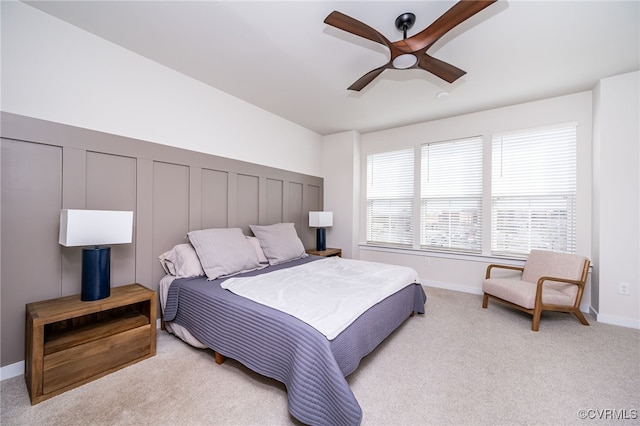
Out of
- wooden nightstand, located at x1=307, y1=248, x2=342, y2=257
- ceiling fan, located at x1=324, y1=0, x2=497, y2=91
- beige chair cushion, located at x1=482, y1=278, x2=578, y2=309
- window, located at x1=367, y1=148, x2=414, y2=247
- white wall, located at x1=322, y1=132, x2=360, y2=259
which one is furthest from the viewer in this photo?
white wall, located at x1=322, y1=132, x2=360, y2=259

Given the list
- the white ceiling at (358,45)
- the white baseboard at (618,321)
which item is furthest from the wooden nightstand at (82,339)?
the white baseboard at (618,321)

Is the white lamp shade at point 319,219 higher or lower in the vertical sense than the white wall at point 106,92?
lower

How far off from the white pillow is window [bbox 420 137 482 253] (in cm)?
343

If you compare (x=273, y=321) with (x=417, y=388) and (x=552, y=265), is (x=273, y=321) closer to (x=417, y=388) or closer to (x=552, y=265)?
(x=417, y=388)

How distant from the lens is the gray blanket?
133 centimetres

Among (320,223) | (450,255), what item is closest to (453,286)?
(450,255)

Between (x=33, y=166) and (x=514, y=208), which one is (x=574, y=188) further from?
(x=33, y=166)

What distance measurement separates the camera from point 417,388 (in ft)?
5.71

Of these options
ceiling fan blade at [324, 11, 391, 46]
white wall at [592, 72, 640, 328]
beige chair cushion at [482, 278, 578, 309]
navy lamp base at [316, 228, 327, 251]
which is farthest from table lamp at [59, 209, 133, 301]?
white wall at [592, 72, 640, 328]

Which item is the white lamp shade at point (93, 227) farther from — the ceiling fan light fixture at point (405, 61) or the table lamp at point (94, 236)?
the ceiling fan light fixture at point (405, 61)

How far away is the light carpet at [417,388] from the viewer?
1.49 meters

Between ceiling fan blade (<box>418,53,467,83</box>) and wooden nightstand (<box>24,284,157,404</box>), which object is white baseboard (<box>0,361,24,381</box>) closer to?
wooden nightstand (<box>24,284,157,404</box>)

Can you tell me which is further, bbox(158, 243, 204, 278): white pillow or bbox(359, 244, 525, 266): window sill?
bbox(359, 244, 525, 266): window sill

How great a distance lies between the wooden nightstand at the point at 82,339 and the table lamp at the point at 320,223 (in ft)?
8.47
